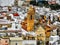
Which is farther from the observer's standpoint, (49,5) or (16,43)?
(49,5)

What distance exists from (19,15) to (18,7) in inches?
3.2

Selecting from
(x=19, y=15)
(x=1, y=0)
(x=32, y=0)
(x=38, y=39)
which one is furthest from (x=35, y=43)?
(x=1, y=0)

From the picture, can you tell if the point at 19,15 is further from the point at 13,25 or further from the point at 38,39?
the point at 38,39

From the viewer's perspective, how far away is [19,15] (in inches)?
66.7

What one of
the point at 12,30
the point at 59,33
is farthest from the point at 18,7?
the point at 59,33

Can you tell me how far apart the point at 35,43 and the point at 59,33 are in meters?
0.25

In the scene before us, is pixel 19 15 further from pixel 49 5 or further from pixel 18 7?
pixel 49 5

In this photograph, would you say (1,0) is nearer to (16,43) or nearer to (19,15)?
(19,15)

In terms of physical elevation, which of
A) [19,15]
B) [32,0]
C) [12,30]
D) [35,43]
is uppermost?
[32,0]

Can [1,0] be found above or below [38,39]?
above

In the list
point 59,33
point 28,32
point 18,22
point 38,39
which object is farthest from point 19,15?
point 59,33

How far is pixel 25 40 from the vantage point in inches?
64.9

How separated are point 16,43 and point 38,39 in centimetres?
21

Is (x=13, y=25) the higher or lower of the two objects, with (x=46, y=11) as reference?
lower
